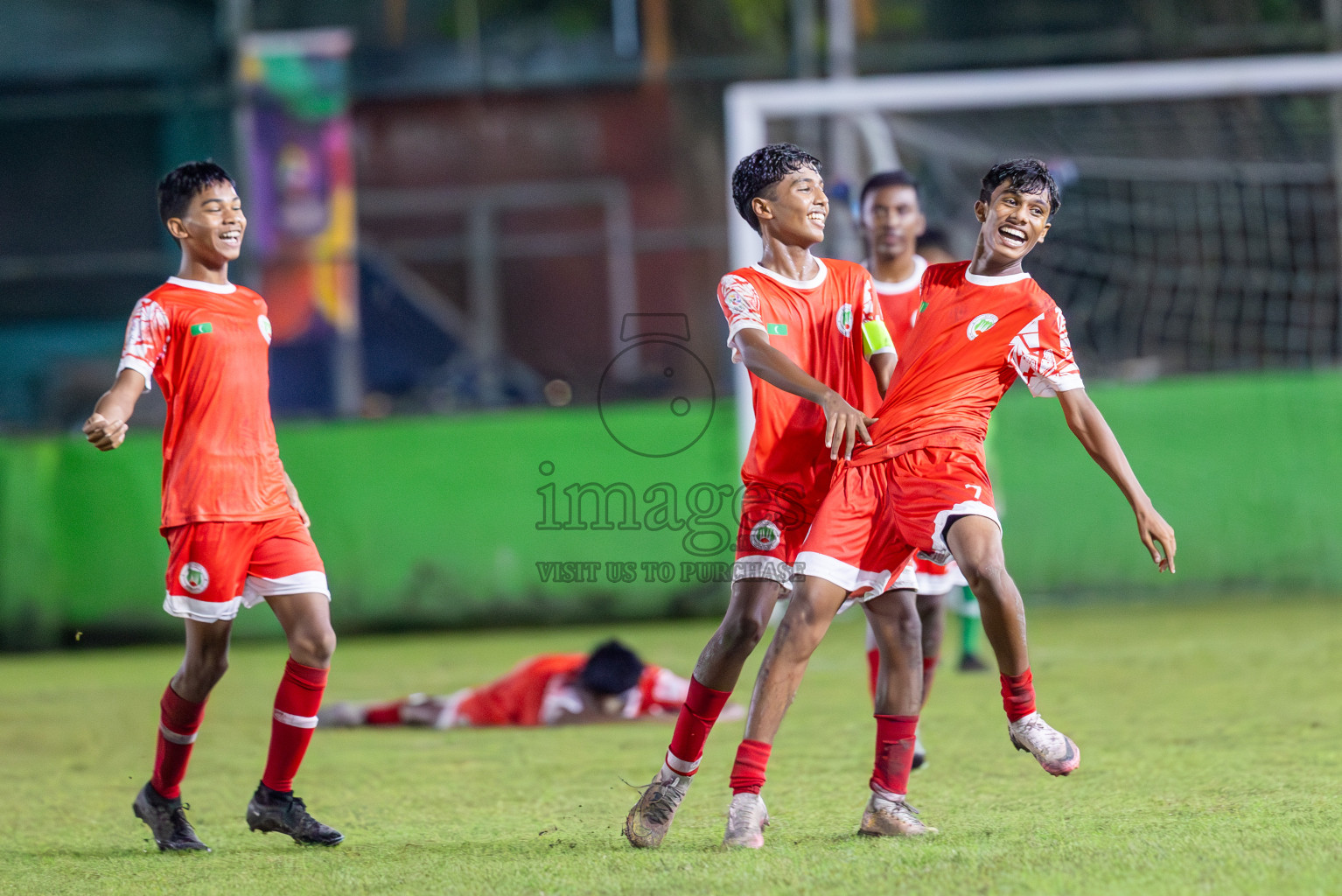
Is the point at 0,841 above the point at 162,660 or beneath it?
above

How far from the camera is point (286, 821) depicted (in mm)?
4199

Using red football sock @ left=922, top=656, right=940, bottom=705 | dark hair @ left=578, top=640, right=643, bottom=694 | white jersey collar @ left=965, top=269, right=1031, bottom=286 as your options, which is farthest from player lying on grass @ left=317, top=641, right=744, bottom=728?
white jersey collar @ left=965, top=269, right=1031, bottom=286

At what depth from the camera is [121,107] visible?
15562 millimetres

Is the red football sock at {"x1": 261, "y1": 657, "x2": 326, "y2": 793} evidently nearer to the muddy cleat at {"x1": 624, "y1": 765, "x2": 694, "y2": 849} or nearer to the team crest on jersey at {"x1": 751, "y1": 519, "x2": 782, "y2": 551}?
the muddy cleat at {"x1": 624, "y1": 765, "x2": 694, "y2": 849}

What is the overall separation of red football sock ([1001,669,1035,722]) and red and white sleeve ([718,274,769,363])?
3.51ft

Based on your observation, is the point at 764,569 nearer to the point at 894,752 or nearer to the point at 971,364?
the point at 894,752

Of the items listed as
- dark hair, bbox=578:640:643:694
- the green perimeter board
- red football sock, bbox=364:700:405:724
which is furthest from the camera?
the green perimeter board

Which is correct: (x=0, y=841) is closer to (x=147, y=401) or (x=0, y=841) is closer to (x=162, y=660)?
(x=162, y=660)

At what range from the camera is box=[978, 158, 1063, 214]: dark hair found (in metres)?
3.96

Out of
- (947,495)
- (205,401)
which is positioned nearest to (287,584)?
(205,401)

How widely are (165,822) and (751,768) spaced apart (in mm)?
1696

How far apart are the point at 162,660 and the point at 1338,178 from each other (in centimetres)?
952

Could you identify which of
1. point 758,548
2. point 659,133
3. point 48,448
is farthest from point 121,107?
point 758,548

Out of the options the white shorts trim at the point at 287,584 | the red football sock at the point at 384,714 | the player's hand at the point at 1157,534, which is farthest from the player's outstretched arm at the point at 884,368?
the red football sock at the point at 384,714
